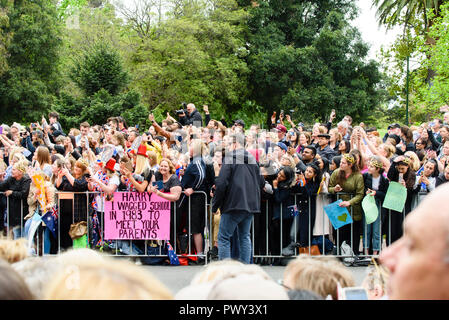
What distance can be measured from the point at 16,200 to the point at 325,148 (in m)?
5.98

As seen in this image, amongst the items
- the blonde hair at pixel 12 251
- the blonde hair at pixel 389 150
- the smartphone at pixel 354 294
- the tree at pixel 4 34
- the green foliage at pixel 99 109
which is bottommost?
the smartphone at pixel 354 294

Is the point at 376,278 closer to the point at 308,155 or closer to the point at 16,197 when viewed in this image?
the point at 308,155

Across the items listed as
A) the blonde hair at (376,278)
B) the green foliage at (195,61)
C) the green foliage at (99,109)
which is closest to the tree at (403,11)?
the green foliage at (195,61)

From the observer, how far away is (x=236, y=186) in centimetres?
798

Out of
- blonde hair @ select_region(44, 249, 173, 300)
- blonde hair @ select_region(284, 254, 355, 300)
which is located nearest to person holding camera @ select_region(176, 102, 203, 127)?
blonde hair @ select_region(284, 254, 355, 300)

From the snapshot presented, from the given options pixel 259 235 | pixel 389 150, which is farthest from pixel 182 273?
pixel 389 150

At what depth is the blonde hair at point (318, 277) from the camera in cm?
286

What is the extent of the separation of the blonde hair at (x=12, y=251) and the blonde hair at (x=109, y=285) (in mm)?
1470

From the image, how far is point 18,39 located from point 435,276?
4100cm

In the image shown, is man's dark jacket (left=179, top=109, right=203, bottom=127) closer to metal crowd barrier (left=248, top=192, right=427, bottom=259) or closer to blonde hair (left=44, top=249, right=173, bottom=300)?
metal crowd barrier (left=248, top=192, right=427, bottom=259)

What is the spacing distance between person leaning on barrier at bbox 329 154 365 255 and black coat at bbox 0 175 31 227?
210 inches

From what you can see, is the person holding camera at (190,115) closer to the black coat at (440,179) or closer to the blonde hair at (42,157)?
the blonde hair at (42,157)

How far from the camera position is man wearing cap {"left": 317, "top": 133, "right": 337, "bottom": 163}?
1111 centimetres
